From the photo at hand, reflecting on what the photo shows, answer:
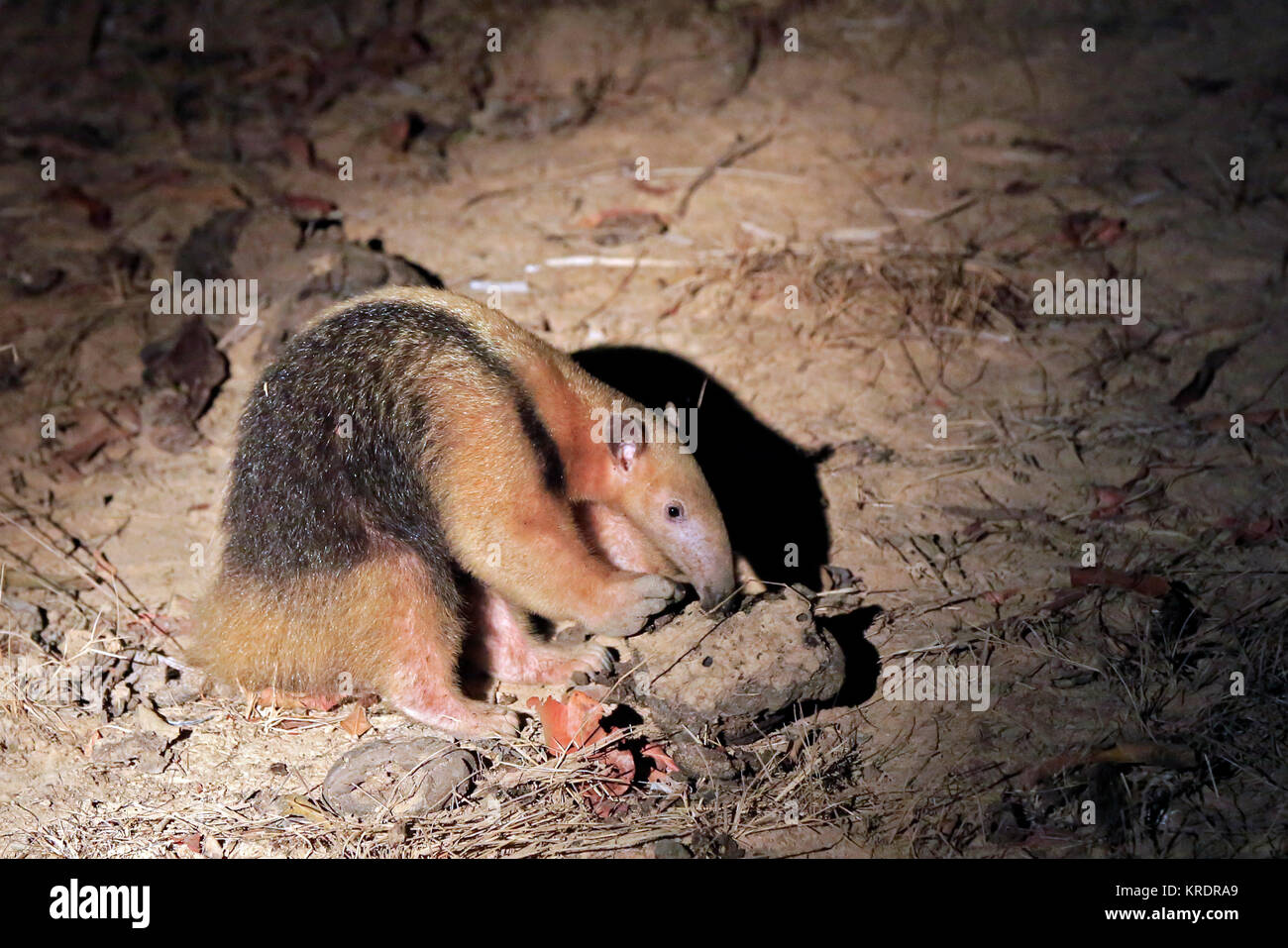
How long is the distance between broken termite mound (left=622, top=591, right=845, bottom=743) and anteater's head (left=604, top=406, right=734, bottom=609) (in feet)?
0.81

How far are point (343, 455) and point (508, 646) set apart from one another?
56.1 inches

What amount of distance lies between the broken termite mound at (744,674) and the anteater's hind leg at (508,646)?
A: 736 millimetres

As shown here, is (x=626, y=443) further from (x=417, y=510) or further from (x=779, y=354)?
(x=779, y=354)

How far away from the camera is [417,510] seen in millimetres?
5750

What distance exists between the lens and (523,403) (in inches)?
227

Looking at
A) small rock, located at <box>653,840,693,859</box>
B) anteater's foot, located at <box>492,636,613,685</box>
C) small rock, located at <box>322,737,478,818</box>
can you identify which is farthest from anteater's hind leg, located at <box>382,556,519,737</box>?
small rock, located at <box>653,840,693,859</box>

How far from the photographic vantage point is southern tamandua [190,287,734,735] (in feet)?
18.5

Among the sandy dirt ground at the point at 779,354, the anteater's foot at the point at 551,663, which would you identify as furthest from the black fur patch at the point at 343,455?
the anteater's foot at the point at 551,663

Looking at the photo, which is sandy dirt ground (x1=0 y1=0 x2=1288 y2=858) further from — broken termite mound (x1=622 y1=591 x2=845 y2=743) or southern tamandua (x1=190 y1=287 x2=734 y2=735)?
southern tamandua (x1=190 y1=287 x2=734 y2=735)

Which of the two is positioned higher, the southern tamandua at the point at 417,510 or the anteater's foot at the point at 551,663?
the southern tamandua at the point at 417,510

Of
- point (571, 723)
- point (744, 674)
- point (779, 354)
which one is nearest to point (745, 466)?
point (779, 354)

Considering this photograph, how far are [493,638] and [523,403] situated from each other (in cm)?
140

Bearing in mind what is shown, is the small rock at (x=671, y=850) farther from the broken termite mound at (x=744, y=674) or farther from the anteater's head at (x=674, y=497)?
the anteater's head at (x=674, y=497)

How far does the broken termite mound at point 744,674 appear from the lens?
5.34 m
